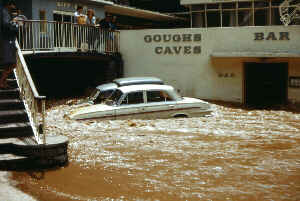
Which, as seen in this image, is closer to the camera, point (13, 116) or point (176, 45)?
point (13, 116)

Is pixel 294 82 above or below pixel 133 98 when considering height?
above

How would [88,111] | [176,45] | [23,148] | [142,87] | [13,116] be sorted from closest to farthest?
[23,148] < [13,116] < [88,111] < [142,87] < [176,45]

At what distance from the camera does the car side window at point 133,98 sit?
43.2 feet

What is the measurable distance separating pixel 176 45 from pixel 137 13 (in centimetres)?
854

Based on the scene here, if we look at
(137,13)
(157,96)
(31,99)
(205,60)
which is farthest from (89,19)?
(31,99)

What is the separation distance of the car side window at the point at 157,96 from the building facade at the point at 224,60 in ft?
18.4

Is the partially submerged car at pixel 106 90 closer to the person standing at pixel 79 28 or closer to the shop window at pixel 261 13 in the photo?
the person standing at pixel 79 28

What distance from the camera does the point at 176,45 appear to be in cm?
1941

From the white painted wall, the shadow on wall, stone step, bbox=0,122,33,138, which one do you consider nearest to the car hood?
stone step, bbox=0,122,33,138

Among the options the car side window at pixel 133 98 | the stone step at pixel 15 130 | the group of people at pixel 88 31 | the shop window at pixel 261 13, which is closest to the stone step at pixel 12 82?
the stone step at pixel 15 130

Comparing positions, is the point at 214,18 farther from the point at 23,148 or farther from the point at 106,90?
the point at 23,148

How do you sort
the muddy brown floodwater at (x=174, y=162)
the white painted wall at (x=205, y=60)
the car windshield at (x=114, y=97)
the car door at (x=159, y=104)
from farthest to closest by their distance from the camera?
the white painted wall at (x=205, y=60) < the car door at (x=159, y=104) < the car windshield at (x=114, y=97) < the muddy brown floodwater at (x=174, y=162)

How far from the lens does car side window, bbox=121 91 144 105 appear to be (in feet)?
43.2

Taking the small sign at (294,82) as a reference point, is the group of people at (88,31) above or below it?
above
